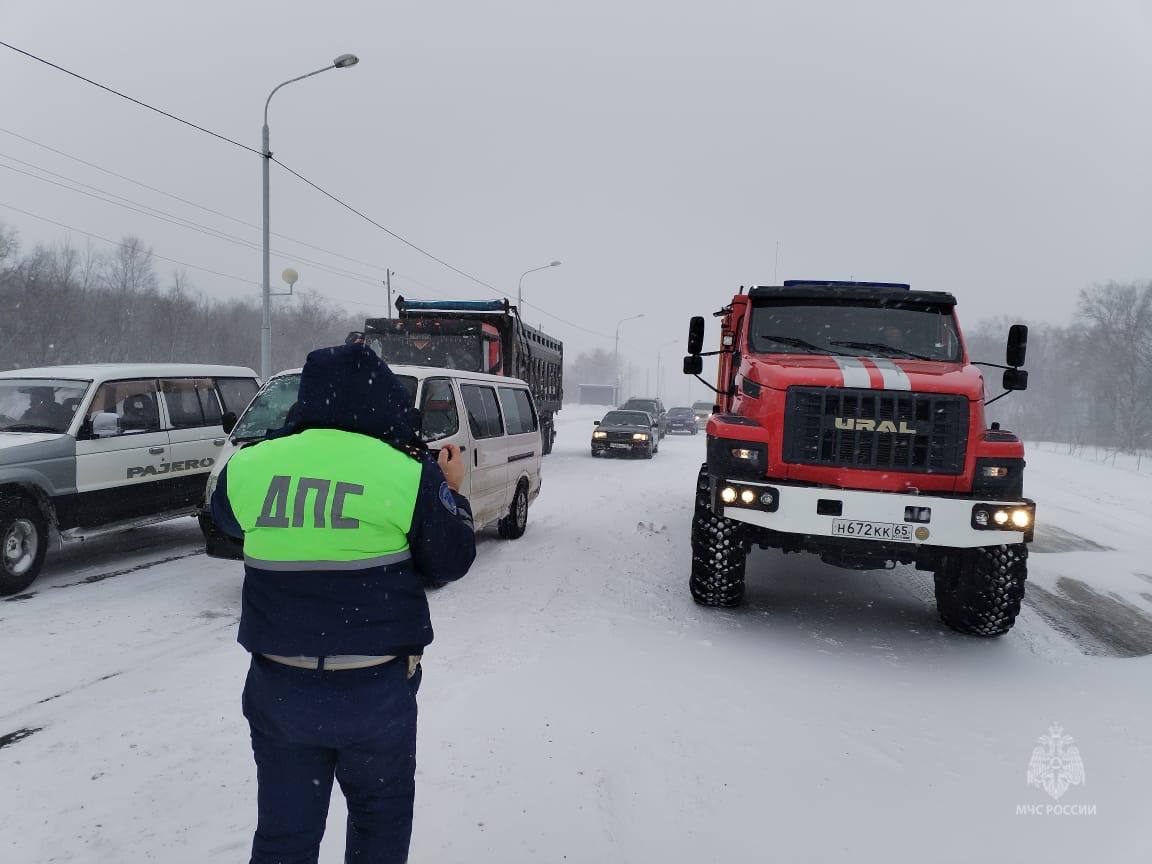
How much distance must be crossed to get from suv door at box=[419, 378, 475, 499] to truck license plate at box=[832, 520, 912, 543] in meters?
3.21

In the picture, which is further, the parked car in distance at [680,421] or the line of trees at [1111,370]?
the line of trees at [1111,370]

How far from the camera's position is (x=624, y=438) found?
63.8 feet

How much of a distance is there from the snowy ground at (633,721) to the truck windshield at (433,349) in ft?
23.0

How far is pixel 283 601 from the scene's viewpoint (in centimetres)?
184

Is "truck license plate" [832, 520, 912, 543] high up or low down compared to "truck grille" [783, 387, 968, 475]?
down

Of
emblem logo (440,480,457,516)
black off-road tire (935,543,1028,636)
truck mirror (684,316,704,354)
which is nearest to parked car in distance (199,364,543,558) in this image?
truck mirror (684,316,704,354)

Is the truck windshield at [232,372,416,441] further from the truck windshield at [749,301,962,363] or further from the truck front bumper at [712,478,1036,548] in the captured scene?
the truck windshield at [749,301,962,363]

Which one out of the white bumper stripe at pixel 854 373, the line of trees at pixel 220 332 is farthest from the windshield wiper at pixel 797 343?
the line of trees at pixel 220 332

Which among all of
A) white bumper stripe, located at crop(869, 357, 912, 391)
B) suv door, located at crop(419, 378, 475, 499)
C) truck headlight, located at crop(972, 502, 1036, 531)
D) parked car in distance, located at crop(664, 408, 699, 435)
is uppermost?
white bumper stripe, located at crop(869, 357, 912, 391)

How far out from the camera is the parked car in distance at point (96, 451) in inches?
223

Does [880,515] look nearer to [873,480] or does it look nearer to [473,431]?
[873,480]

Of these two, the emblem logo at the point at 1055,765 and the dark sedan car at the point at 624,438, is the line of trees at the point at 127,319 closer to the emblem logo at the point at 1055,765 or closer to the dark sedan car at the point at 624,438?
the dark sedan car at the point at 624,438

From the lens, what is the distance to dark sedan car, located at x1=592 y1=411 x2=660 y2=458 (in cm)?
1945

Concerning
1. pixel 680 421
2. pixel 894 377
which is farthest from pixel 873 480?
pixel 680 421
